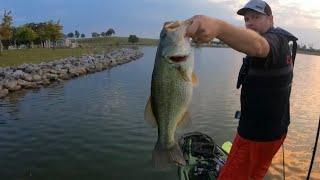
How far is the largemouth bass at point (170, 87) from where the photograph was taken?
11.1 ft

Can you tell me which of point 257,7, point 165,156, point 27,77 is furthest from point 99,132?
point 27,77

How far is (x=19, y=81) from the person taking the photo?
32562 millimetres

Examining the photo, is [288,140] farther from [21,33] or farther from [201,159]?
[21,33]

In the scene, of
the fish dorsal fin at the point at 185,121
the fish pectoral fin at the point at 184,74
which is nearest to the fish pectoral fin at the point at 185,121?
the fish dorsal fin at the point at 185,121

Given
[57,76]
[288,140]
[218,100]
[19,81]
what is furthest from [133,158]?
[57,76]

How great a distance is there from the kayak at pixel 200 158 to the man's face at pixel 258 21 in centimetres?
409

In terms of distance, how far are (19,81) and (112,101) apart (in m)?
9.38

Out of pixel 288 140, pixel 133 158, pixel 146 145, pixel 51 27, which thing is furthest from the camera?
pixel 51 27

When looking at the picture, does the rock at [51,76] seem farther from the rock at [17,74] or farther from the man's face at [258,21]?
the man's face at [258,21]

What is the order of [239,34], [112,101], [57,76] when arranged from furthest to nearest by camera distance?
[57,76]
[112,101]
[239,34]

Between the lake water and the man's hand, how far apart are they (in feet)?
7.86

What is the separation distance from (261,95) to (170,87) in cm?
159

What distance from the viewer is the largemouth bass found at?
337 centimetres

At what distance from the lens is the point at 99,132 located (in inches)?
726
